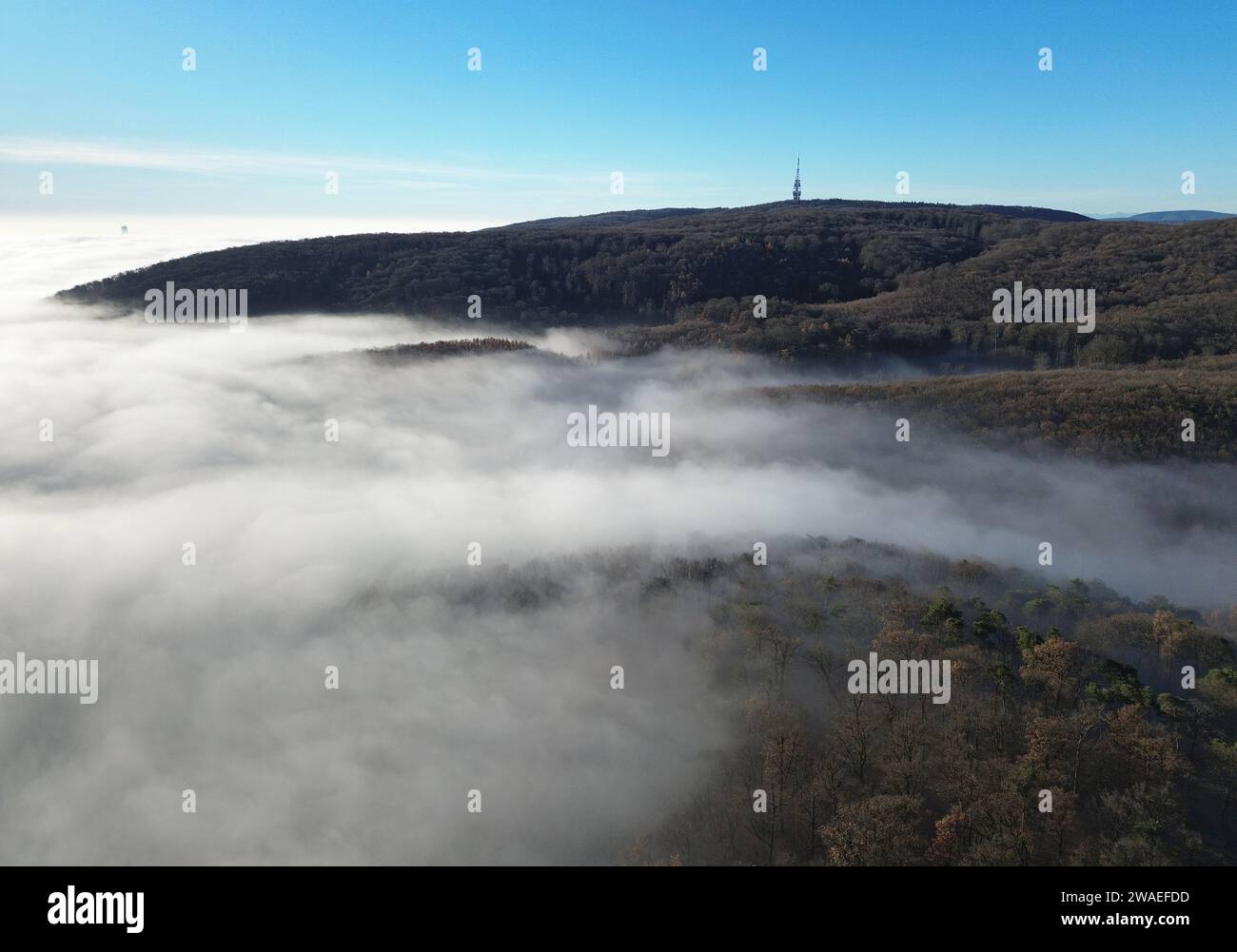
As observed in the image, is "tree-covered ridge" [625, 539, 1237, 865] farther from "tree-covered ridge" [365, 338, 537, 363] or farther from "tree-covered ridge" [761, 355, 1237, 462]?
"tree-covered ridge" [365, 338, 537, 363]

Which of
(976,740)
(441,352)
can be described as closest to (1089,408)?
(976,740)

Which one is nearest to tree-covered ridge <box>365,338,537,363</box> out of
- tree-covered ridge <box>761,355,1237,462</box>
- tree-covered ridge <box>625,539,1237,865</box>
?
tree-covered ridge <box>761,355,1237,462</box>

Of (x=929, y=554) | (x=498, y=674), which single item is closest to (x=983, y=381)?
(x=929, y=554)

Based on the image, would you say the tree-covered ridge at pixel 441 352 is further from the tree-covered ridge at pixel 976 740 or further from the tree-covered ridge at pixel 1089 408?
the tree-covered ridge at pixel 976 740

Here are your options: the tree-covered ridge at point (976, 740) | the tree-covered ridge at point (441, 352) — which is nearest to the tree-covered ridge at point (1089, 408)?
the tree-covered ridge at point (976, 740)

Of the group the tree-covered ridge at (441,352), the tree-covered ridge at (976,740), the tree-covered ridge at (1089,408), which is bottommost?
the tree-covered ridge at (976,740)
